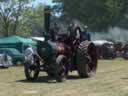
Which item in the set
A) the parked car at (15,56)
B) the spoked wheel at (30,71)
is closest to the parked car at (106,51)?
the parked car at (15,56)

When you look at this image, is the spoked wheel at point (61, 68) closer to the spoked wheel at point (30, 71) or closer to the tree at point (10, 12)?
the spoked wheel at point (30, 71)

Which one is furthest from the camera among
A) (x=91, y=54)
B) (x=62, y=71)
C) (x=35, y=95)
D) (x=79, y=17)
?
(x=79, y=17)

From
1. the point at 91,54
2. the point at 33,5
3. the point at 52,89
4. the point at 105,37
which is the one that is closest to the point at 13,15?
the point at 33,5

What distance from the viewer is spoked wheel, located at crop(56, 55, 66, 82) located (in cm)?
1973

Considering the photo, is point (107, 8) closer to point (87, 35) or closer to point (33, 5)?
point (33, 5)

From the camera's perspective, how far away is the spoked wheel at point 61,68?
19730 millimetres

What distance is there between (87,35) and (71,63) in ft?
6.24

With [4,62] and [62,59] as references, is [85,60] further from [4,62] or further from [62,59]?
A: [4,62]

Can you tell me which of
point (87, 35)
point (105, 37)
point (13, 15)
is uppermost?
point (87, 35)

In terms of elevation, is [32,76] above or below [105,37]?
above

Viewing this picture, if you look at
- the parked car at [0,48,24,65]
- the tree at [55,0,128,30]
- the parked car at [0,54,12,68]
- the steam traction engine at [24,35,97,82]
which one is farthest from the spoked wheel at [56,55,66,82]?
the tree at [55,0,128,30]

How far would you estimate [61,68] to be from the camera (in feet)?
65.6

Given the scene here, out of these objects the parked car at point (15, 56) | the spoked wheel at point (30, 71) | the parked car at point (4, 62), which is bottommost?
the parked car at point (15, 56)

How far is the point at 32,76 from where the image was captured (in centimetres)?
2150
